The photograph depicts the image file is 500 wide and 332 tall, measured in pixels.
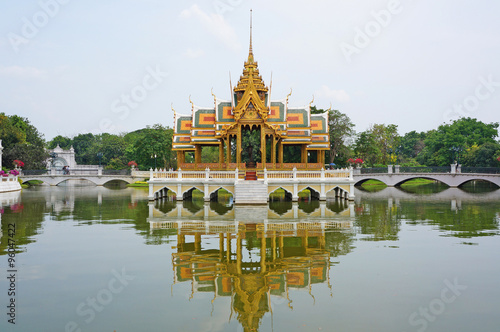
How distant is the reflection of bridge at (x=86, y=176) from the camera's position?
47250 mm

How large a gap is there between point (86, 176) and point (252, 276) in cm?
4578

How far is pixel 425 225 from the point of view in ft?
53.5

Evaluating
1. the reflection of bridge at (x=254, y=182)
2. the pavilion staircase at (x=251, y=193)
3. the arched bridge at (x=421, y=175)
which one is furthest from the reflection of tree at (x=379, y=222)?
the arched bridge at (x=421, y=175)

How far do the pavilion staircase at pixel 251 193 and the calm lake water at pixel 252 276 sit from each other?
20.3ft

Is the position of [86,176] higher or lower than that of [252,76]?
lower

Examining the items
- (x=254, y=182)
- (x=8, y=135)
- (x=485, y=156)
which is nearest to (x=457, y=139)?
(x=485, y=156)

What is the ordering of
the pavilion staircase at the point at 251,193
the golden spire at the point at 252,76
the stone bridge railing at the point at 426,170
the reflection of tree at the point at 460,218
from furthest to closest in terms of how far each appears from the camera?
the stone bridge railing at the point at 426,170 → the golden spire at the point at 252,76 → the pavilion staircase at the point at 251,193 → the reflection of tree at the point at 460,218

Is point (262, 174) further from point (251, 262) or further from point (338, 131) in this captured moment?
point (338, 131)

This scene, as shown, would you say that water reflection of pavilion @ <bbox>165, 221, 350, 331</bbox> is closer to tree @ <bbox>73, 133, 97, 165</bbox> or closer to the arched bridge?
the arched bridge

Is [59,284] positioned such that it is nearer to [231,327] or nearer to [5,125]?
[231,327]

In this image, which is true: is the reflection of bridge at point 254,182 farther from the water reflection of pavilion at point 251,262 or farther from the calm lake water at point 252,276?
the water reflection of pavilion at point 251,262

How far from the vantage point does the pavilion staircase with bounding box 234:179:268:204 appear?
22.7 meters

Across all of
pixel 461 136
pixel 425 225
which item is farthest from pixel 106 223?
pixel 461 136

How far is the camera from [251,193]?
22750 millimetres
